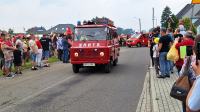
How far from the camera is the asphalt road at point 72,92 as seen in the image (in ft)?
35.0

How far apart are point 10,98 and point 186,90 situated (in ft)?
28.4

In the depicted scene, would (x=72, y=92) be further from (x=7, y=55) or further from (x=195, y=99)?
(x=195, y=99)

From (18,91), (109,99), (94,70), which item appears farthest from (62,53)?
(109,99)

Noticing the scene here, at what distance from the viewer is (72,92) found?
13461 mm

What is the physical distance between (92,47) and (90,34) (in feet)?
3.61

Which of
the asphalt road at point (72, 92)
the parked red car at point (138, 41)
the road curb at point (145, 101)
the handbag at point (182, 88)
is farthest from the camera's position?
the parked red car at point (138, 41)

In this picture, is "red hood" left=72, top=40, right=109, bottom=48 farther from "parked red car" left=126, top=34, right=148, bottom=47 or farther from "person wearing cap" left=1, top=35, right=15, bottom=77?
"parked red car" left=126, top=34, right=148, bottom=47

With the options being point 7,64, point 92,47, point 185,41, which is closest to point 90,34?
point 92,47

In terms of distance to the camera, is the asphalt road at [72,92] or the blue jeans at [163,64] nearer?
the asphalt road at [72,92]

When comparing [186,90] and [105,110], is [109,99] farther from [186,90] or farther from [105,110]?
[186,90]

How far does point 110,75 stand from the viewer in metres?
18.7

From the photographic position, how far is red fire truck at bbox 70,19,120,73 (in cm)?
1931

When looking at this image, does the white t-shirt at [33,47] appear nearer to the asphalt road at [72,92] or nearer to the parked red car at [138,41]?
the asphalt road at [72,92]

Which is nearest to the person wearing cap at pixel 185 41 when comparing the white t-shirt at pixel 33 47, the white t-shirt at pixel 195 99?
the white t-shirt at pixel 195 99
